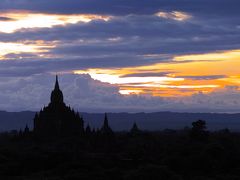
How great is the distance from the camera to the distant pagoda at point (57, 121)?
126 metres

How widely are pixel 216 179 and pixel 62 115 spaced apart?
5618 centimetres

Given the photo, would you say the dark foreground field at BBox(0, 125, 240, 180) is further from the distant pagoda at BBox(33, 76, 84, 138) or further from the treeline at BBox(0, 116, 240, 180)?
the distant pagoda at BBox(33, 76, 84, 138)

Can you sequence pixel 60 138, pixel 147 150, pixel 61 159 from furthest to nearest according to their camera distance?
pixel 60 138 < pixel 147 150 < pixel 61 159

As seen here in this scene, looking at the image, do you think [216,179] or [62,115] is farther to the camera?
[62,115]

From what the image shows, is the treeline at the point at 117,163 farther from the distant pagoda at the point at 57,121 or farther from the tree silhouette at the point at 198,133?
the tree silhouette at the point at 198,133

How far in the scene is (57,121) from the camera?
Result: 126m

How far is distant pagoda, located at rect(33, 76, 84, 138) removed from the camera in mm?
125688

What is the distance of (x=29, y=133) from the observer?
128125 millimetres

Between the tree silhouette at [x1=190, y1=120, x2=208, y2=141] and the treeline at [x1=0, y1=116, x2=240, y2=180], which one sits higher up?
→ the tree silhouette at [x1=190, y1=120, x2=208, y2=141]

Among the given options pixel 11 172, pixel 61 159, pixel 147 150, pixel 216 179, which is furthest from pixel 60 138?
pixel 216 179

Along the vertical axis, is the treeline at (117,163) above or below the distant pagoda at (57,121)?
below

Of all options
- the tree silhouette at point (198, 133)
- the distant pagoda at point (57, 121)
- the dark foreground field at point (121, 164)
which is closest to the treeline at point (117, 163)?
the dark foreground field at point (121, 164)

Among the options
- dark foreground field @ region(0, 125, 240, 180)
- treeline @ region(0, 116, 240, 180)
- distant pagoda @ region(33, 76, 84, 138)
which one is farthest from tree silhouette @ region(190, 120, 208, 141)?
distant pagoda @ region(33, 76, 84, 138)

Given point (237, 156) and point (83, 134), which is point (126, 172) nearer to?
point (237, 156)
